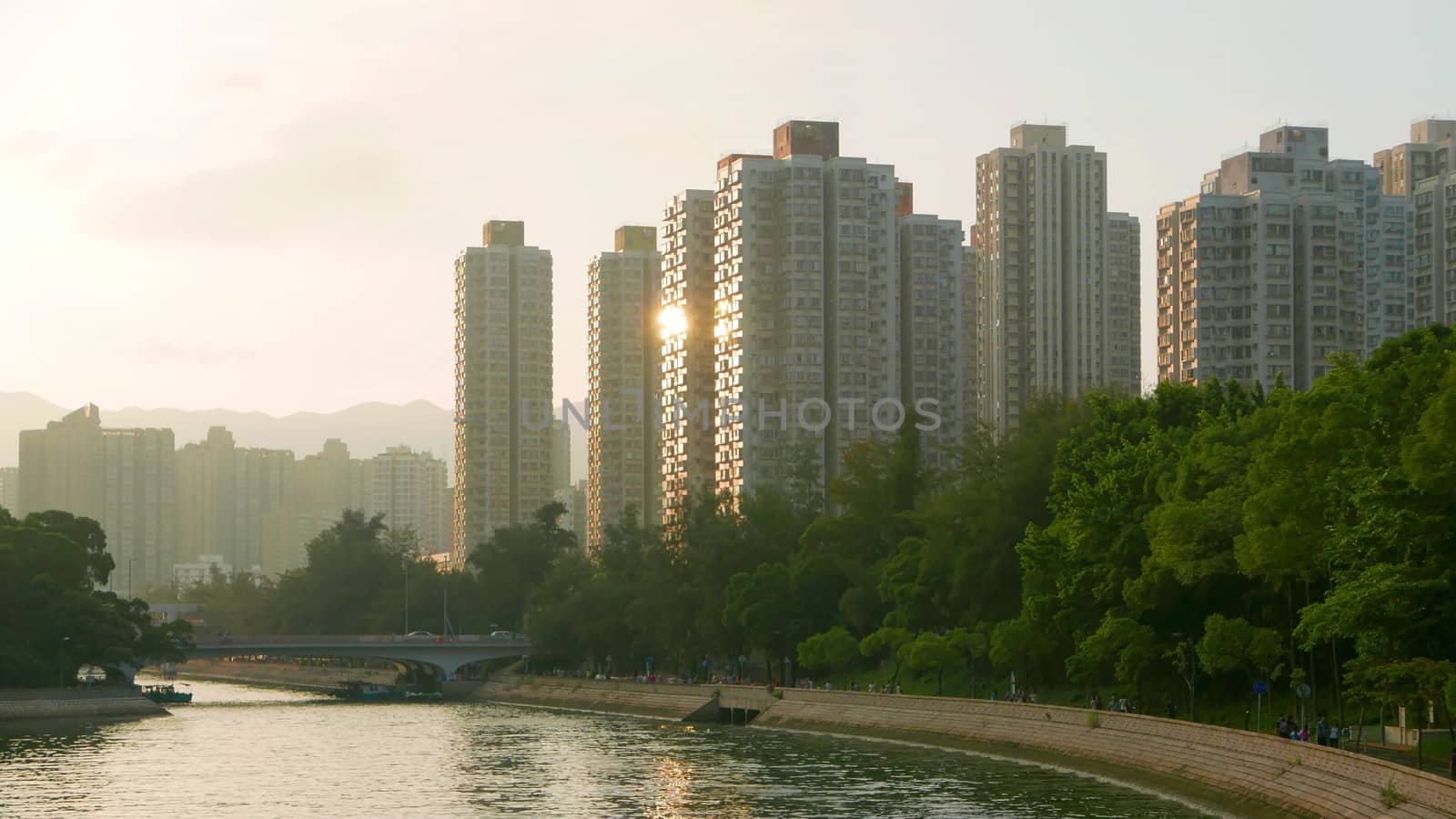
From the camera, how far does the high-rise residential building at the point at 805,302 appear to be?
16200 cm

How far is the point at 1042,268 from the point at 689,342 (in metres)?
31.9

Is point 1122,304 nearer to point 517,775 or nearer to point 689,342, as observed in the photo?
point 689,342

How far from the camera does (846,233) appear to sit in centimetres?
16200

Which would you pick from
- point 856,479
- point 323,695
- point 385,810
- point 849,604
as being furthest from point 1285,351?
point 385,810

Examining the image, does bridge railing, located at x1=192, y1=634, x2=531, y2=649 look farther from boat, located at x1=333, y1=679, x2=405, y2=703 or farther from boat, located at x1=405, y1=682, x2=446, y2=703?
boat, located at x1=333, y1=679, x2=405, y2=703

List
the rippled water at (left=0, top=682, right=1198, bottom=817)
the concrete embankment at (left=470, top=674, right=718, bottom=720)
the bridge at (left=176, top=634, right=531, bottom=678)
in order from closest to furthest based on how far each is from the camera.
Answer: the rippled water at (left=0, top=682, right=1198, bottom=817) < the concrete embankment at (left=470, top=674, right=718, bottom=720) < the bridge at (left=176, top=634, right=531, bottom=678)

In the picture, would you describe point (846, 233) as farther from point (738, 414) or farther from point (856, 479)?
point (856, 479)

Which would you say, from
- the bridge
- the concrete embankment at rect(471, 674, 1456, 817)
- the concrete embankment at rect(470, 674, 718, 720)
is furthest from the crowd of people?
the bridge

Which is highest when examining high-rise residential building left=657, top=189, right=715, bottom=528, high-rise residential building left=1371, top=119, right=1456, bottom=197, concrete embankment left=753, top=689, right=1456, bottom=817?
high-rise residential building left=1371, top=119, right=1456, bottom=197

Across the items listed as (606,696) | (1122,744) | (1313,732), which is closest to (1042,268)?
(606,696)

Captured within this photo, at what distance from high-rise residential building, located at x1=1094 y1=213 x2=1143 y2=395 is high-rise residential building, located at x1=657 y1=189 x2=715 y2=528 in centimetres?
3541

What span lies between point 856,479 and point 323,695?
68124 mm

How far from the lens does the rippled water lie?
2645 inches

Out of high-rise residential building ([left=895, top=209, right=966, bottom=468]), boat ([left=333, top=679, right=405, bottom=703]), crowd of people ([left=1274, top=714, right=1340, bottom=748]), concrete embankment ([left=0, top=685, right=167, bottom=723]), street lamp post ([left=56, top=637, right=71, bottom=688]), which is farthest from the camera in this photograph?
high-rise residential building ([left=895, top=209, right=966, bottom=468])
